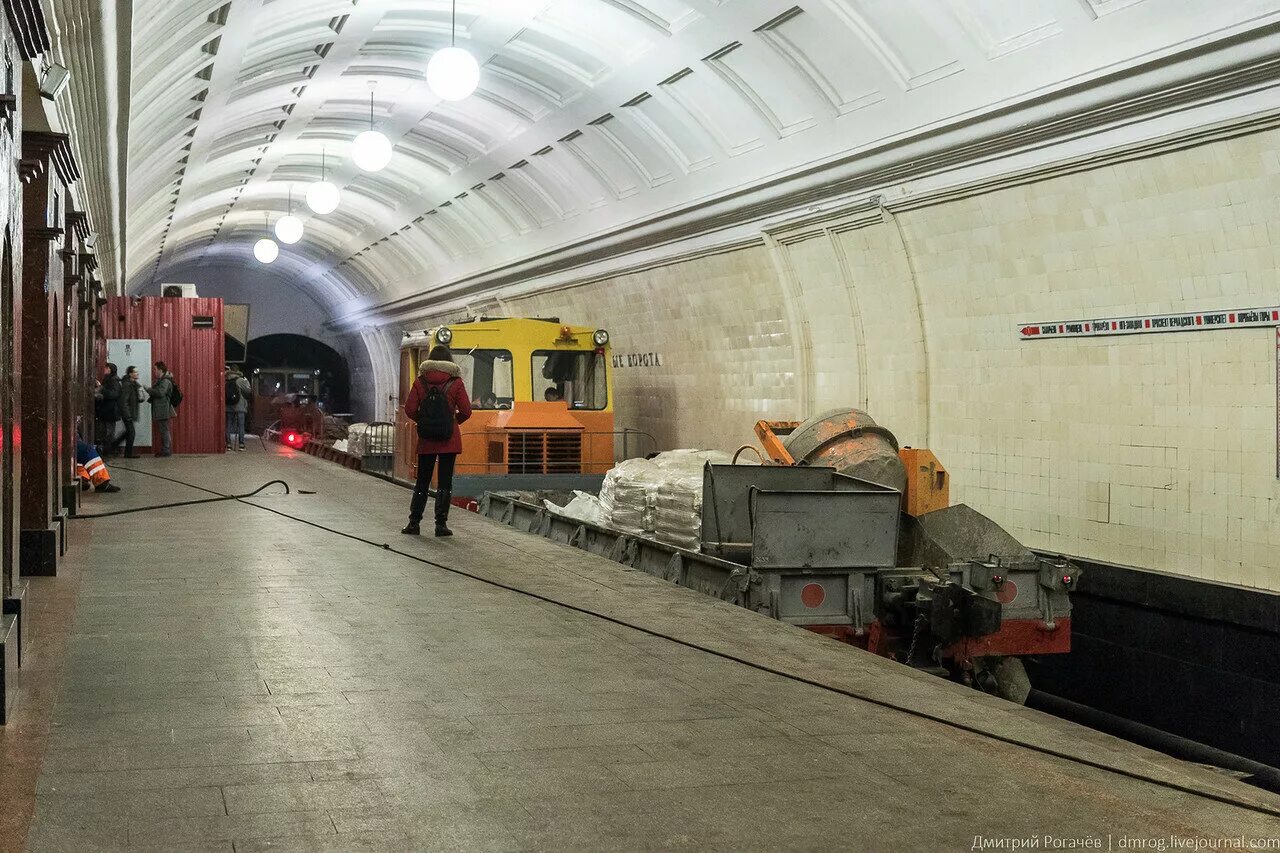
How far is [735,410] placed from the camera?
637 inches

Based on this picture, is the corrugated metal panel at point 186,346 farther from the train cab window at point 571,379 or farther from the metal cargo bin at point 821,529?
the metal cargo bin at point 821,529

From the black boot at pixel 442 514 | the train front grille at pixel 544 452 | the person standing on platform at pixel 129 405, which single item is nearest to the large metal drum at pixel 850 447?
the black boot at pixel 442 514

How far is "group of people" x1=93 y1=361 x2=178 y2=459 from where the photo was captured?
20188mm

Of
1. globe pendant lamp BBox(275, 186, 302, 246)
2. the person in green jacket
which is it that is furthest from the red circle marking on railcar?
globe pendant lamp BBox(275, 186, 302, 246)

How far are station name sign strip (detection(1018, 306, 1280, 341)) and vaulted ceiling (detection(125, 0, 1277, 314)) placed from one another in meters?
1.85

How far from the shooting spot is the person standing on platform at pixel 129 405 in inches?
816

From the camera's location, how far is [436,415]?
10.6 metres

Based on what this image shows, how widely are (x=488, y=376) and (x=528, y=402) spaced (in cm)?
59

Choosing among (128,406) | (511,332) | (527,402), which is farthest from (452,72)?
(128,406)

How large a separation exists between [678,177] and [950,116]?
5591 mm

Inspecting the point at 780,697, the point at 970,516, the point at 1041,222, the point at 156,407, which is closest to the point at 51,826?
the point at 780,697

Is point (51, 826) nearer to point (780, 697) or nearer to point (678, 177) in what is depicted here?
point (780, 697)

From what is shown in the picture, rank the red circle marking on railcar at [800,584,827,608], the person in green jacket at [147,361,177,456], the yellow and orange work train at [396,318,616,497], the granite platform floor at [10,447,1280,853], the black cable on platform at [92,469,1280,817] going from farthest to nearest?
1. the person in green jacket at [147,361,177,456]
2. the yellow and orange work train at [396,318,616,497]
3. the red circle marking on railcar at [800,584,827,608]
4. the black cable on platform at [92,469,1280,817]
5. the granite platform floor at [10,447,1280,853]

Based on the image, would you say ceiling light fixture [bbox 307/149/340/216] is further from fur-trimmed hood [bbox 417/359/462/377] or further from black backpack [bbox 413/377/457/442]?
black backpack [bbox 413/377/457/442]
